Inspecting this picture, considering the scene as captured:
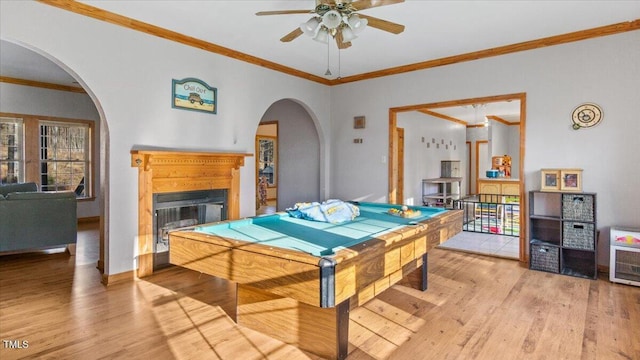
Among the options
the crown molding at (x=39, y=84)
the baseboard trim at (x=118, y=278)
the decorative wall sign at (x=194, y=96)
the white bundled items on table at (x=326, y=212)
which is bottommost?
the baseboard trim at (x=118, y=278)

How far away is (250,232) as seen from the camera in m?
2.58

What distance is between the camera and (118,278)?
3607 millimetres

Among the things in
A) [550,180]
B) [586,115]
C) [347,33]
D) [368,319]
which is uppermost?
[347,33]

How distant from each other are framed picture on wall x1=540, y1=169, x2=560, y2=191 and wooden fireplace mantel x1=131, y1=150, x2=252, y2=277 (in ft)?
11.8

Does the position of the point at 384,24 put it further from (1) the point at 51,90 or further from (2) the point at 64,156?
(2) the point at 64,156

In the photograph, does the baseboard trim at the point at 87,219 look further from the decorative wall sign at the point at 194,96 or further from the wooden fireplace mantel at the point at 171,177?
the decorative wall sign at the point at 194,96

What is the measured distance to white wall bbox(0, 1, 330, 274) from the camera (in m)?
3.20

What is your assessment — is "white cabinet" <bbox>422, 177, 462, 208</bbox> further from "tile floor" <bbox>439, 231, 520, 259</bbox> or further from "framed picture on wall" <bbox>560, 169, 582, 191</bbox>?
"framed picture on wall" <bbox>560, 169, 582, 191</bbox>

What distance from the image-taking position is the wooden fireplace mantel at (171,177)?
12.4ft

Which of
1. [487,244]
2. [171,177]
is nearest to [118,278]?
[171,177]

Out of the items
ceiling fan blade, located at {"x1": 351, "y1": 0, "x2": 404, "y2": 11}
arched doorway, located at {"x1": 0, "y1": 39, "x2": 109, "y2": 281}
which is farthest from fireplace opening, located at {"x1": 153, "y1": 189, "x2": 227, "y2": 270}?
ceiling fan blade, located at {"x1": 351, "y1": 0, "x2": 404, "y2": 11}

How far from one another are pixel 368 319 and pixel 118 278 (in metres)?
2.54

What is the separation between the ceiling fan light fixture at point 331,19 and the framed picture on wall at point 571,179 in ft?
10.1

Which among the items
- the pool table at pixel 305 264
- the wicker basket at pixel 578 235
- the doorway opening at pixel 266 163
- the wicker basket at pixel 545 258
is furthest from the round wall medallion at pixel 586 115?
the doorway opening at pixel 266 163
